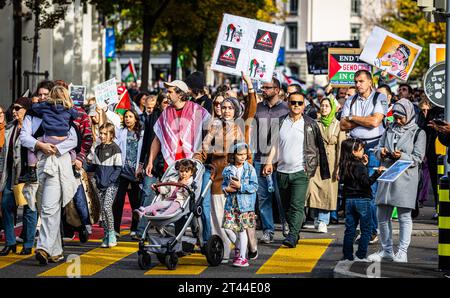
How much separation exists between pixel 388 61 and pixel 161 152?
4.92 metres

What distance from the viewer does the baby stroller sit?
1254cm

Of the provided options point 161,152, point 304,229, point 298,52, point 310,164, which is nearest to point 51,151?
point 161,152

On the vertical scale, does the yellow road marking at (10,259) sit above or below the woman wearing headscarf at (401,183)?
below

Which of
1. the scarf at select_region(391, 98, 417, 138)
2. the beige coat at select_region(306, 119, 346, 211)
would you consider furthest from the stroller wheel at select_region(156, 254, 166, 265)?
the beige coat at select_region(306, 119, 346, 211)

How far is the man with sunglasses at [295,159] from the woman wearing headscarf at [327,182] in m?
1.69

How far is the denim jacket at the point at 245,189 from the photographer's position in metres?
12.9

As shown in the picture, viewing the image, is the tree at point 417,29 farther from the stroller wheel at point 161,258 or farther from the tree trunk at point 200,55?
A: the stroller wheel at point 161,258

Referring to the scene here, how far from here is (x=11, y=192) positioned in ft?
46.6

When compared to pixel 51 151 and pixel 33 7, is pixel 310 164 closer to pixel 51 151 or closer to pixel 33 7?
pixel 51 151

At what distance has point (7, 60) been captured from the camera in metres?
34.8

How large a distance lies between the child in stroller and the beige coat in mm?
3919

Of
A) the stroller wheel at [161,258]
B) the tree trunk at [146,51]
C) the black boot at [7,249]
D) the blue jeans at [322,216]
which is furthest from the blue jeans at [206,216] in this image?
the tree trunk at [146,51]

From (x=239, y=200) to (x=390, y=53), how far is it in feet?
20.1
